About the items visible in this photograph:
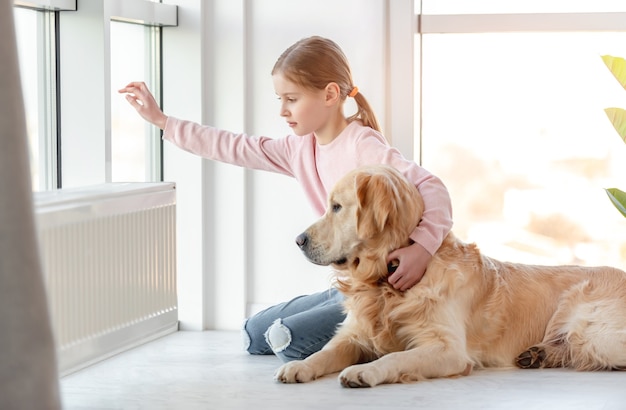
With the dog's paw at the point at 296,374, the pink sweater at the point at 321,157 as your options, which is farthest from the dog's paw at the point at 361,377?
the pink sweater at the point at 321,157

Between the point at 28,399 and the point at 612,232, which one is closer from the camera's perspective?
the point at 28,399

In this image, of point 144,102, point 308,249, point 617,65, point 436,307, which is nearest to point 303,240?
point 308,249

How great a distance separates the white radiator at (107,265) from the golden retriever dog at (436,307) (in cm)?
46

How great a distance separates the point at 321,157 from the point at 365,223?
1.36 feet

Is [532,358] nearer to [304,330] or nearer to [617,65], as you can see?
[304,330]

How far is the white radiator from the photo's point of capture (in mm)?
2109

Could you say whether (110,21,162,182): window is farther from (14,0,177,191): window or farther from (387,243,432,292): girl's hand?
(387,243,432,292): girl's hand

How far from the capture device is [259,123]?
10.5 feet

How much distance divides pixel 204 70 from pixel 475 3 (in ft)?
3.23

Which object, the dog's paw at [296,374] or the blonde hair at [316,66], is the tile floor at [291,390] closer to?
the dog's paw at [296,374]

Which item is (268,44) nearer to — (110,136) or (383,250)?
(110,136)

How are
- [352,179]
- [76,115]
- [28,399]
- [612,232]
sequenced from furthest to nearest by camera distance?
[612,232] < [76,115] < [352,179] < [28,399]

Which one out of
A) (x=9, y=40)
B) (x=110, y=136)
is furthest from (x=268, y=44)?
(x=9, y=40)

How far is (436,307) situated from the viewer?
2291 millimetres
